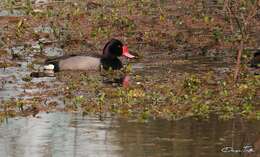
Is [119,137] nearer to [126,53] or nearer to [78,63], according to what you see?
[78,63]

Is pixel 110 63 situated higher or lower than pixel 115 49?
lower

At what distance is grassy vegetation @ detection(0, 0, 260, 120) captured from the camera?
14273mm

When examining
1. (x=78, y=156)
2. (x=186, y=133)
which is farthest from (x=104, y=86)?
(x=78, y=156)

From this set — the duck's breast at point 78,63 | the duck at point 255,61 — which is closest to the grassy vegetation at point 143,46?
the duck at point 255,61

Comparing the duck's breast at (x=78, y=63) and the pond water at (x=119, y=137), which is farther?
the duck's breast at (x=78, y=63)

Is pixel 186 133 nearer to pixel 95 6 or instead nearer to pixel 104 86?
pixel 104 86

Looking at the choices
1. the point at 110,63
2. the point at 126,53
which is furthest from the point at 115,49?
the point at 110,63

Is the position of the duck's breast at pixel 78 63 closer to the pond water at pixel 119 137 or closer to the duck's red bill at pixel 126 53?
the duck's red bill at pixel 126 53

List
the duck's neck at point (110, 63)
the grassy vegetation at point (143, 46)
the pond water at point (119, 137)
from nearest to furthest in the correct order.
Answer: the pond water at point (119, 137)
the grassy vegetation at point (143, 46)
the duck's neck at point (110, 63)

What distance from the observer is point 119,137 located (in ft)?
40.2

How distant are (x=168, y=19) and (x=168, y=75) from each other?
8344 mm

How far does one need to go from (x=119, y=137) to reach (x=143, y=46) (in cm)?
993

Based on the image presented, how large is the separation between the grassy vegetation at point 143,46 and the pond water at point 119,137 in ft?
1.62

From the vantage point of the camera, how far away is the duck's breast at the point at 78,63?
19.2 metres
